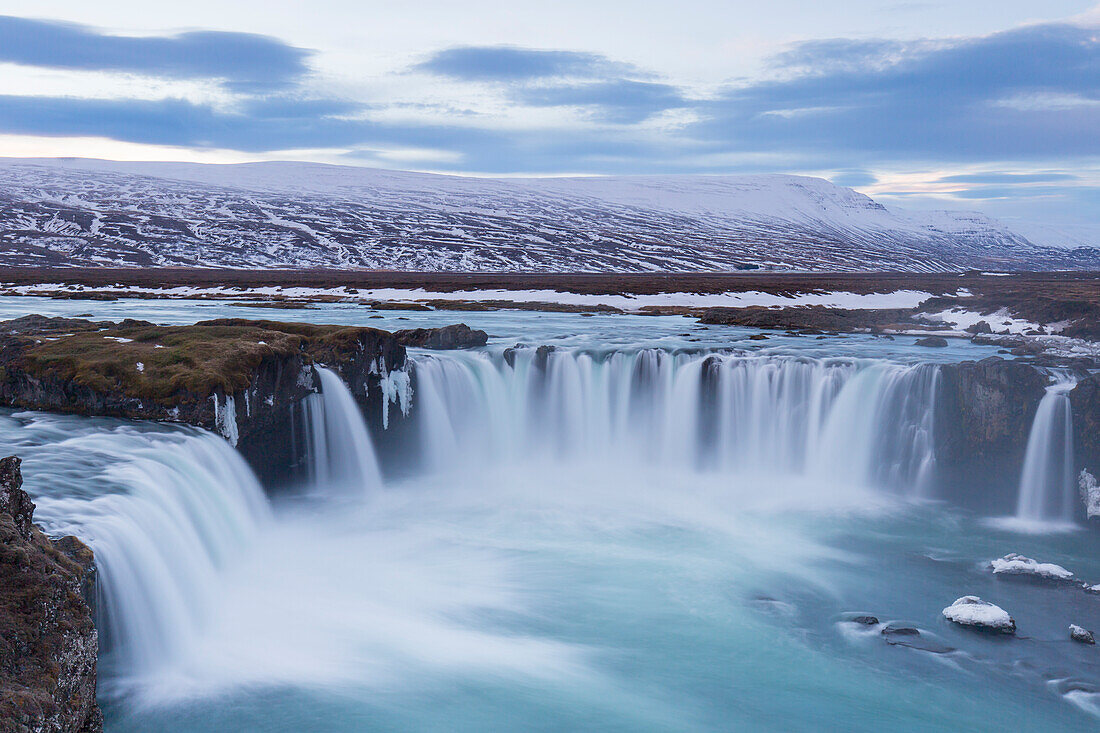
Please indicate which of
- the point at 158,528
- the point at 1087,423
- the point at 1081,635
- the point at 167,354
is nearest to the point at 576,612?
the point at 158,528

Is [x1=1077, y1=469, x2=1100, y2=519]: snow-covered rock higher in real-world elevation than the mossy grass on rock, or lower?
lower

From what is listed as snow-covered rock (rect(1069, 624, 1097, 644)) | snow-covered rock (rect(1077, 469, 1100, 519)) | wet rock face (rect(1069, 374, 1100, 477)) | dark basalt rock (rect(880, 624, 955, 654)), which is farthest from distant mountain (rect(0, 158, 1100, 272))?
snow-covered rock (rect(1069, 624, 1097, 644))

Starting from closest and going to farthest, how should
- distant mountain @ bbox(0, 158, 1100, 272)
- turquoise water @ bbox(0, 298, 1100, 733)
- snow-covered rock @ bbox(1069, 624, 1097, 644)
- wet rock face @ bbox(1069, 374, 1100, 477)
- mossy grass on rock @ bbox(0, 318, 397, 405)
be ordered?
turquoise water @ bbox(0, 298, 1100, 733) < snow-covered rock @ bbox(1069, 624, 1097, 644) < mossy grass on rock @ bbox(0, 318, 397, 405) < wet rock face @ bbox(1069, 374, 1100, 477) < distant mountain @ bbox(0, 158, 1100, 272)

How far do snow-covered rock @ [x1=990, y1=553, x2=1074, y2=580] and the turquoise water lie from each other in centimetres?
34

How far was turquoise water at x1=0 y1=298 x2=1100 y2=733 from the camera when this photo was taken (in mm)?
11883

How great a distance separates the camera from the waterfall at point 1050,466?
21109mm

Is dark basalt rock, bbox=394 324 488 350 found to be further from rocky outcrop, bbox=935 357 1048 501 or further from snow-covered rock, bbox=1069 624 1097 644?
snow-covered rock, bbox=1069 624 1097 644

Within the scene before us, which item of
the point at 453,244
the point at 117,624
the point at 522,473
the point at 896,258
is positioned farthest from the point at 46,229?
the point at 896,258

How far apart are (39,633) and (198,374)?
10.3 m

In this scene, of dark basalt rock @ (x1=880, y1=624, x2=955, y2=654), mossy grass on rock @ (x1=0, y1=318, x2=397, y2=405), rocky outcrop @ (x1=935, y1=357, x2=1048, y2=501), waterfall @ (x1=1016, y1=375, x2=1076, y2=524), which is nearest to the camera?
dark basalt rock @ (x1=880, y1=624, x2=955, y2=654)

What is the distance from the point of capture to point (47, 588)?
345 inches

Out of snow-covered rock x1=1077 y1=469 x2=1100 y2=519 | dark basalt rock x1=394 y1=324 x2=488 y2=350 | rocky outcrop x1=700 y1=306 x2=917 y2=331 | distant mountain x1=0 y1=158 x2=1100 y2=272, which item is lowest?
snow-covered rock x1=1077 y1=469 x2=1100 y2=519

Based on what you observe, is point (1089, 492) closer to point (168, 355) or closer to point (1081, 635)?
point (1081, 635)

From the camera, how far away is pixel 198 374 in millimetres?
17984
